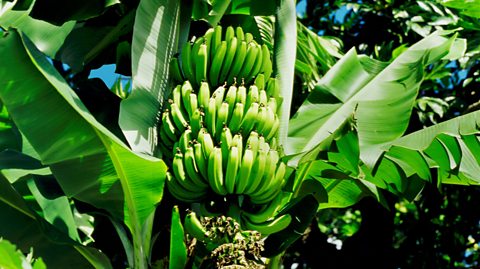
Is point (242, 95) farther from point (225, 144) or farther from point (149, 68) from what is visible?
point (149, 68)

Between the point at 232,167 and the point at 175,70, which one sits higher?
the point at 175,70

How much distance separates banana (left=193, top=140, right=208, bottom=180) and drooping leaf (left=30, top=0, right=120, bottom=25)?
2.15ft

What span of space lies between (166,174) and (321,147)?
1.70 ft

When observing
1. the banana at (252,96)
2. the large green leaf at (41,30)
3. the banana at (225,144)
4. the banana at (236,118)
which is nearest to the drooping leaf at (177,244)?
the banana at (225,144)

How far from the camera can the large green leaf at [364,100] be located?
2.83 m

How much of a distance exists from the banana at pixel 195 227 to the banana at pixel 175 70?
54 cm

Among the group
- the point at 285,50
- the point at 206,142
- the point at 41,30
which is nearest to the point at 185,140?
the point at 206,142

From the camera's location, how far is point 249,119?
274 cm

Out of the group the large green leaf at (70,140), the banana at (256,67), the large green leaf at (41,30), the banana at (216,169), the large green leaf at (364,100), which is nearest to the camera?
the large green leaf at (70,140)

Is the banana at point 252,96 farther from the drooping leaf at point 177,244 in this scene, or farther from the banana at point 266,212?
the drooping leaf at point 177,244

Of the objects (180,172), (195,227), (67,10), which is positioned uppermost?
(67,10)

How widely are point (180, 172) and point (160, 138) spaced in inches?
8.9

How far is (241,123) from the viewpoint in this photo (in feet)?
9.09

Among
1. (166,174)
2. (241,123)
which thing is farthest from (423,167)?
(166,174)
